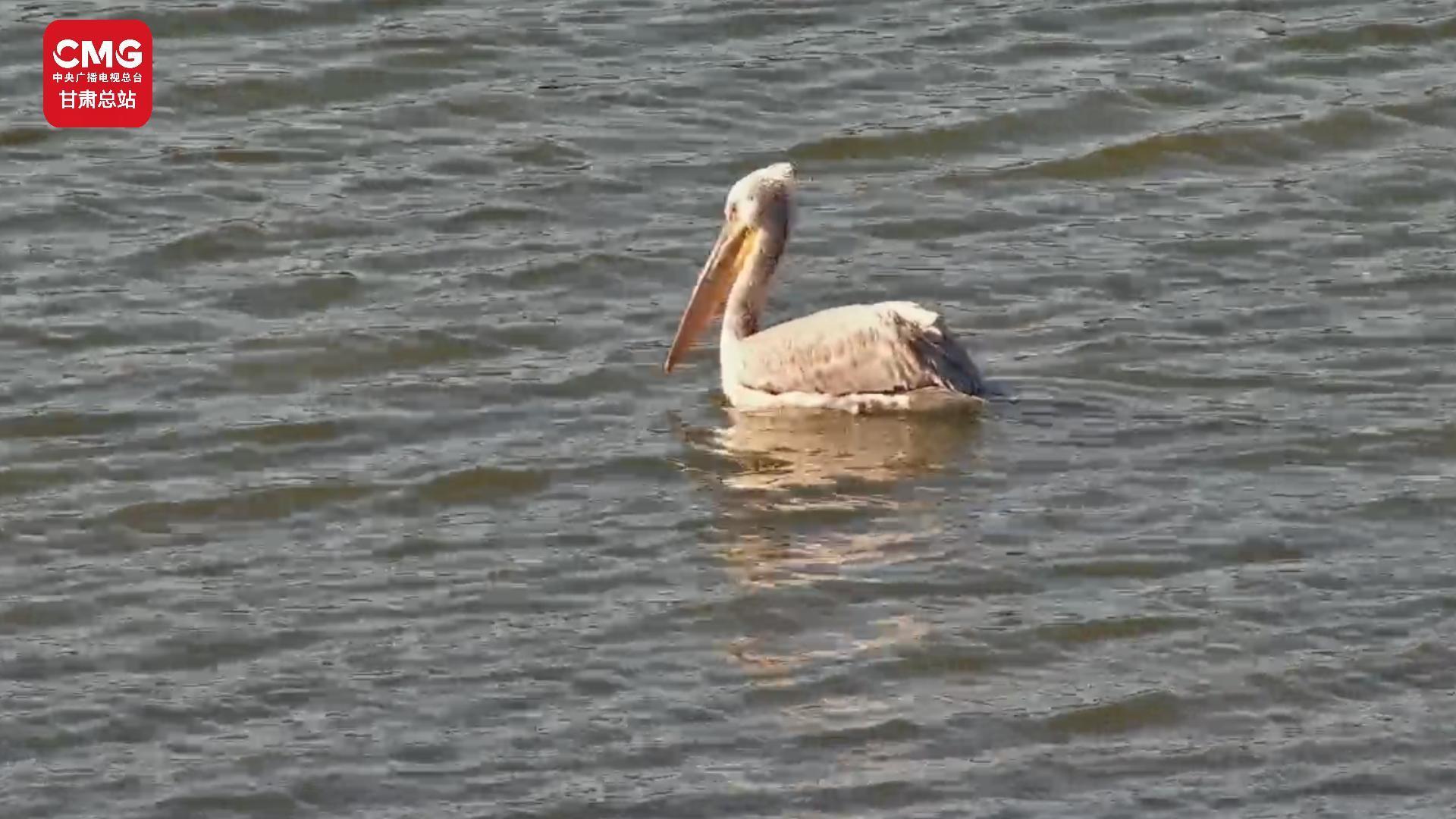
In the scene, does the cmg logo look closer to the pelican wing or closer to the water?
the water

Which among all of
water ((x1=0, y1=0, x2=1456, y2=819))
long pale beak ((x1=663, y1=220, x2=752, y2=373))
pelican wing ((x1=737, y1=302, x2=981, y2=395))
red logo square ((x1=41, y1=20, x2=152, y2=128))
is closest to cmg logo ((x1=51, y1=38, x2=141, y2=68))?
red logo square ((x1=41, y1=20, x2=152, y2=128))

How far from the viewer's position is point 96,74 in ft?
36.9

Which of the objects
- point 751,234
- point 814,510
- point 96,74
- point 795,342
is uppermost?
point 96,74

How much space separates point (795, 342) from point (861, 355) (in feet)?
0.86

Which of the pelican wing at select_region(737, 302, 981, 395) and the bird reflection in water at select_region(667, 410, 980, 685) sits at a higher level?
the pelican wing at select_region(737, 302, 981, 395)

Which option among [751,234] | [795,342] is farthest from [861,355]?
[751,234]

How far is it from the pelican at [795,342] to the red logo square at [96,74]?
2.64m

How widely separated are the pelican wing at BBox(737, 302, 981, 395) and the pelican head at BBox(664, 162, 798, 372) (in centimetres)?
42

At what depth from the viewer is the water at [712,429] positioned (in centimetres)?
643

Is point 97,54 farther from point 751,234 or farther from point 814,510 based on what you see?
point 814,510

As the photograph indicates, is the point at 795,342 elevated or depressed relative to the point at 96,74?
depressed

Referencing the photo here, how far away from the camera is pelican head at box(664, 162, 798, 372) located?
9508mm

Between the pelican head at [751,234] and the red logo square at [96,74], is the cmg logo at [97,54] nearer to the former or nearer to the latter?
the red logo square at [96,74]

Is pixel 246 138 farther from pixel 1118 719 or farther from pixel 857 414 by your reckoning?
pixel 1118 719
